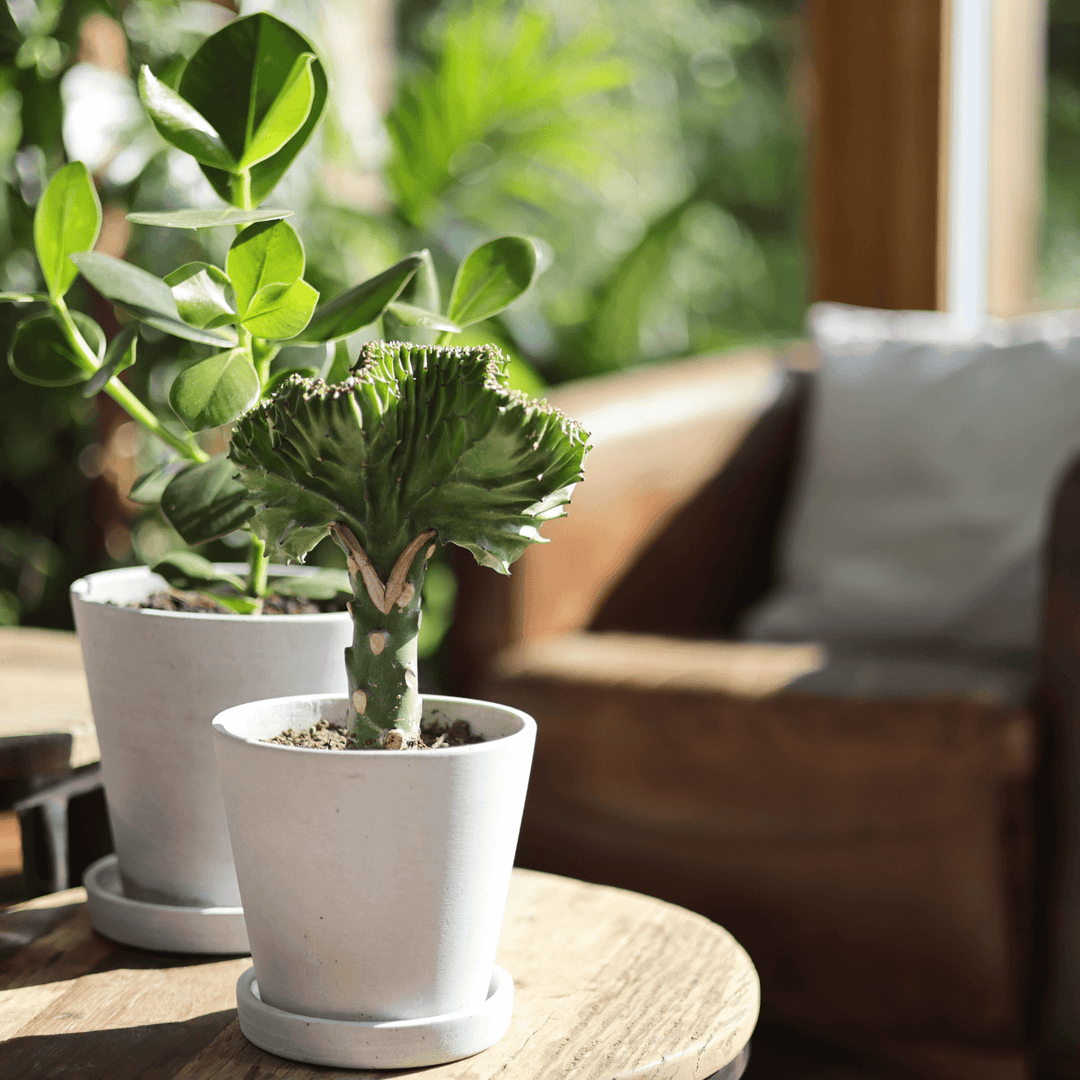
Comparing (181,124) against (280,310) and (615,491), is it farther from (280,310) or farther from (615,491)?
(615,491)

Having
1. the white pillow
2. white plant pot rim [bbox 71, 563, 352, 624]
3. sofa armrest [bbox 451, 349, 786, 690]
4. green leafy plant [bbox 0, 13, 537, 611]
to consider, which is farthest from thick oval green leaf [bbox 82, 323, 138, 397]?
the white pillow

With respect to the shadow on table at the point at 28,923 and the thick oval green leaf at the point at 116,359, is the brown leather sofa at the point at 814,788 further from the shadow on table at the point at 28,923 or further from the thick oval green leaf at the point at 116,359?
the thick oval green leaf at the point at 116,359

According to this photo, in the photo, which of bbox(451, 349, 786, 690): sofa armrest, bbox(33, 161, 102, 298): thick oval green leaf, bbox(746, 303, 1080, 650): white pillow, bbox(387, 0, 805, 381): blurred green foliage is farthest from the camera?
bbox(387, 0, 805, 381): blurred green foliage

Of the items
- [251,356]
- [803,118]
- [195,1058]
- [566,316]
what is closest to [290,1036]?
[195,1058]

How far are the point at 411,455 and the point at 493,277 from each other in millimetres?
141

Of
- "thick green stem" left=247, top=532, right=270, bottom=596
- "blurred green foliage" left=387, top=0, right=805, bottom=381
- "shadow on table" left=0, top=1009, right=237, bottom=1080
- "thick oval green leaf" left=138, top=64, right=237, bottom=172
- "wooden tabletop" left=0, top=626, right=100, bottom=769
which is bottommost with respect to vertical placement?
"shadow on table" left=0, top=1009, right=237, bottom=1080

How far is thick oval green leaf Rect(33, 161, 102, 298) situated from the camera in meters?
0.55

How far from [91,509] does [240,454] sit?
56.8 inches

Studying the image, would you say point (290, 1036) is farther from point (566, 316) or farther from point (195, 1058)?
point (566, 316)

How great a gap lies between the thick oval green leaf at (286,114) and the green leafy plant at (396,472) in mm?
126

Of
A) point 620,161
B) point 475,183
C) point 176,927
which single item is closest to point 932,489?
point 475,183

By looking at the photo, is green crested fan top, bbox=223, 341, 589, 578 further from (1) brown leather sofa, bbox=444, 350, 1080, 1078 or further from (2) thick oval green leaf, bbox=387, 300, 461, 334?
(1) brown leather sofa, bbox=444, 350, 1080, 1078

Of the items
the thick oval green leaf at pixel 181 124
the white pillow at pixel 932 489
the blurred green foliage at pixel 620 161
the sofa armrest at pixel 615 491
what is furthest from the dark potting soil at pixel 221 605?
the blurred green foliage at pixel 620 161

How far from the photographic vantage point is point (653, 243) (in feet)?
8.00
